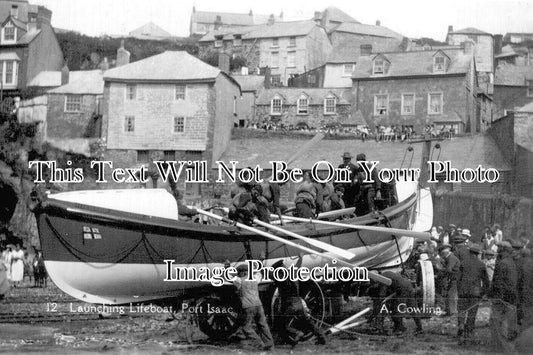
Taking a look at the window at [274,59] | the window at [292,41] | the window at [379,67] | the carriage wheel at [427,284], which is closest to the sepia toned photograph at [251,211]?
the carriage wheel at [427,284]

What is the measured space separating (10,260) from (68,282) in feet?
24.7

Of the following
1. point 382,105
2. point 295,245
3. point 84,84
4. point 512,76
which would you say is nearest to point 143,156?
point 295,245

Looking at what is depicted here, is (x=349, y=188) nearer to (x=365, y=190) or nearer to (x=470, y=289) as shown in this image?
(x=365, y=190)

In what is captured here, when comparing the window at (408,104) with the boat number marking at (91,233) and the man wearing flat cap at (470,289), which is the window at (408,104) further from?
the boat number marking at (91,233)

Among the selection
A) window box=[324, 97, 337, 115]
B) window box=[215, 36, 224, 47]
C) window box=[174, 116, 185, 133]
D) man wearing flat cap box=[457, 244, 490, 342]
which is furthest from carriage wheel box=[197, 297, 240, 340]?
window box=[215, 36, 224, 47]

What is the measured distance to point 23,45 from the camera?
14008mm

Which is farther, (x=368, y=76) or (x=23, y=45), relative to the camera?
A: (x=368, y=76)

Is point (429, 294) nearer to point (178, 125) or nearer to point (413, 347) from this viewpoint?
point (413, 347)

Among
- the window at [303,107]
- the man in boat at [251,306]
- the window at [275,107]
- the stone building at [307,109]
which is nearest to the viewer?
the man in boat at [251,306]

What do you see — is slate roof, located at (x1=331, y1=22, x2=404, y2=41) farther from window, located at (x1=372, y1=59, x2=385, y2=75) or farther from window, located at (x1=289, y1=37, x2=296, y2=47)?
window, located at (x1=372, y1=59, x2=385, y2=75)

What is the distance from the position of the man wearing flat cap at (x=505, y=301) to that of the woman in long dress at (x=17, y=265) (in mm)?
10078

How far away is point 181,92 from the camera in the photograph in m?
13.0

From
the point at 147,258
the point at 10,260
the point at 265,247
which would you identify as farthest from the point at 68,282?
the point at 10,260

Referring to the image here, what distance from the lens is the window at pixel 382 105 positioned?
14.2m
